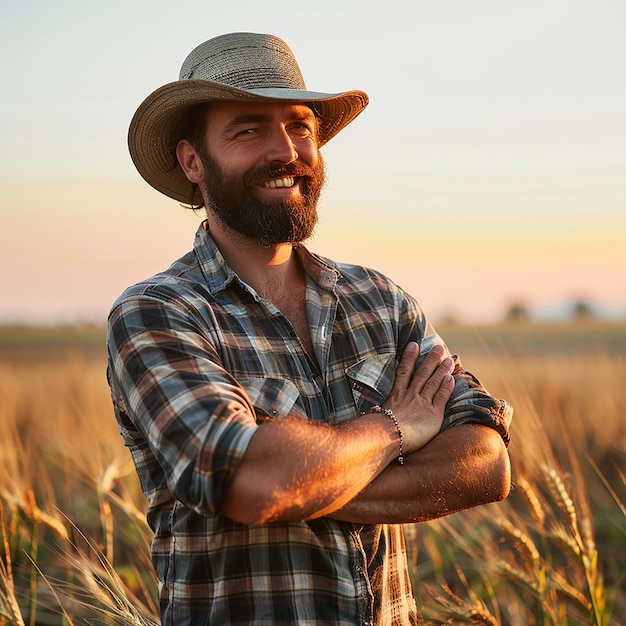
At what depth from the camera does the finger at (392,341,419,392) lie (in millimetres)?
2770

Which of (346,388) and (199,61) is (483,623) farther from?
(199,61)

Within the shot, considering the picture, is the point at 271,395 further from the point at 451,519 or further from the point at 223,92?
the point at 451,519

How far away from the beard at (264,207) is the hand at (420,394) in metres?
0.55

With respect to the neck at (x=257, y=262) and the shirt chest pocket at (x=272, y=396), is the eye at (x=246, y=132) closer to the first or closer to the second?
the neck at (x=257, y=262)

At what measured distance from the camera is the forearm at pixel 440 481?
2.41 meters

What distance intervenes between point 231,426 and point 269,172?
3.42 ft

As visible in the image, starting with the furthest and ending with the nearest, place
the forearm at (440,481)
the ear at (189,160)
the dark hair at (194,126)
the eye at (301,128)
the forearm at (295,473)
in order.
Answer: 1. the ear at (189,160)
2. the dark hair at (194,126)
3. the eye at (301,128)
4. the forearm at (440,481)
5. the forearm at (295,473)

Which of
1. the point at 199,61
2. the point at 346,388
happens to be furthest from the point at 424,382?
the point at 199,61

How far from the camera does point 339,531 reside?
2.42m

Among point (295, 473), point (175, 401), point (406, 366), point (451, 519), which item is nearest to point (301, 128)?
point (406, 366)

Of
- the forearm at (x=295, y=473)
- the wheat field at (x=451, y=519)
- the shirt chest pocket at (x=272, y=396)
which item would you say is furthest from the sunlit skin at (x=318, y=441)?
the wheat field at (x=451, y=519)

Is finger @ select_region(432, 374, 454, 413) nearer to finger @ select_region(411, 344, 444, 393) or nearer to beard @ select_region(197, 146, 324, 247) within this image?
finger @ select_region(411, 344, 444, 393)

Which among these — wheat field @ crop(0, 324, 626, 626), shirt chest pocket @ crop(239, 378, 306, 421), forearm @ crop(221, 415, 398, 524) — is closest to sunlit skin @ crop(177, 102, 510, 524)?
forearm @ crop(221, 415, 398, 524)

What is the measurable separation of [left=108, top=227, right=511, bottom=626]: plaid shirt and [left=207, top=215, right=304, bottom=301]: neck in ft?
0.57
